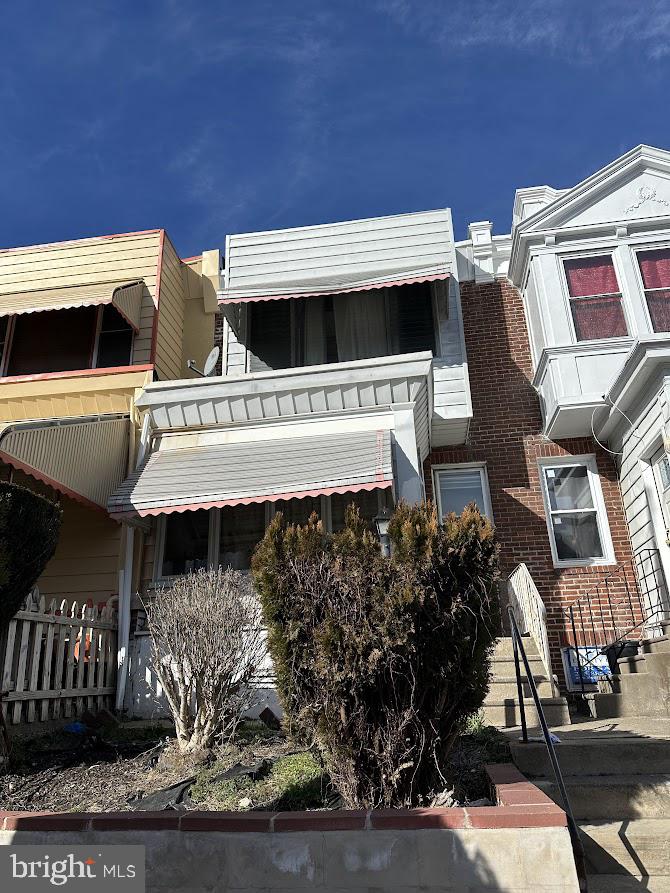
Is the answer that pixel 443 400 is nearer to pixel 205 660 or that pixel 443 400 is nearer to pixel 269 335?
pixel 269 335

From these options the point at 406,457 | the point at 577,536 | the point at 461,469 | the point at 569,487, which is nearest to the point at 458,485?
the point at 461,469

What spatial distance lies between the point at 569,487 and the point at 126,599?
693 centimetres

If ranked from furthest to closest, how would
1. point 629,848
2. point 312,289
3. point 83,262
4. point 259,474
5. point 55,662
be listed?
point 83,262
point 312,289
point 259,474
point 55,662
point 629,848

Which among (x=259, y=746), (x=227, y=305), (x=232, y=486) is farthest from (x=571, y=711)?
(x=227, y=305)

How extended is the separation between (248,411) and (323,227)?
412 centimetres

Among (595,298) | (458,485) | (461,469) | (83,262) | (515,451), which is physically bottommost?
(458,485)

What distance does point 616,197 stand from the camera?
439 inches

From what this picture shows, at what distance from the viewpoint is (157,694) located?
8.15 meters

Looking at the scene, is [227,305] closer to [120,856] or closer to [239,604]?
[239,604]

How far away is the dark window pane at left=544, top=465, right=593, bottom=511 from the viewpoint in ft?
35.0

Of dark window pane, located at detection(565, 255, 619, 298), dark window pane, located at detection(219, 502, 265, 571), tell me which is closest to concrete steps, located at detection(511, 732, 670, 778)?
dark window pane, located at detection(219, 502, 265, 571)

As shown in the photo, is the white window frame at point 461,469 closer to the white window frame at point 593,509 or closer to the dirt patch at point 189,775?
the white window frame at point 593,509

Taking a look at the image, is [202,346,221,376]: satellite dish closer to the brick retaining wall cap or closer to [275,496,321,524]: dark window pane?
[275,496,321,524]: dark window pane

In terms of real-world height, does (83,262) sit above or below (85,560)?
above
